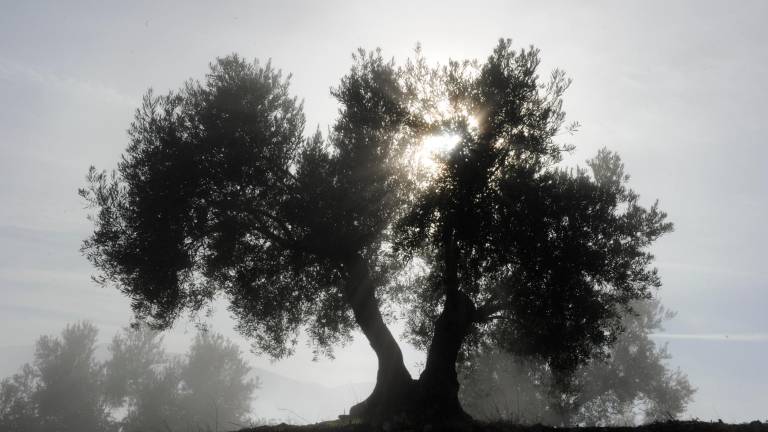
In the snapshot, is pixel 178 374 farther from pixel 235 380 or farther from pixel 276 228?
pixel 276 228

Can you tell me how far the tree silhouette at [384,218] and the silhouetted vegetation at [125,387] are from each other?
41.0 m

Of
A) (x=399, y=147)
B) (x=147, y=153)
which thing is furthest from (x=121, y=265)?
(x=399, y=147)

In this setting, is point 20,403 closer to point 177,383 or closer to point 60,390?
point 60,390

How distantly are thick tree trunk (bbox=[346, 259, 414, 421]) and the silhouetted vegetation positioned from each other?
138ft

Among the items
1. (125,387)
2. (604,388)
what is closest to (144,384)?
(125,387)

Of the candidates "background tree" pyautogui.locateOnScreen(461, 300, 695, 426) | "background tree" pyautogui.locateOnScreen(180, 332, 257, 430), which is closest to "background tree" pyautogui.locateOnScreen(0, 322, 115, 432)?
"background tree" pyautogui.locateOnScreen(180, 332, 257, 430)

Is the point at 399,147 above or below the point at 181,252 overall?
above

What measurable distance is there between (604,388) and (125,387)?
57956 millimetres

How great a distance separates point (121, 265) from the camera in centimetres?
1767

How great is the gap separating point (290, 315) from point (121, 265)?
7089mm

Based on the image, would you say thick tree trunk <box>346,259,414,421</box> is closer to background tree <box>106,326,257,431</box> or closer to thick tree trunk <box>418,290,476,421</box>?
thick tree trunk <box>418,290,476,421</box>

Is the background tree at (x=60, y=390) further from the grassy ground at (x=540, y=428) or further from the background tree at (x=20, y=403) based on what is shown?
the grassy ground at (x=540, y=428)

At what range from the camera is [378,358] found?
1803 centimetres

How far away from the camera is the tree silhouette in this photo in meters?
14.9
